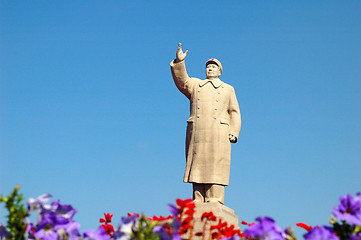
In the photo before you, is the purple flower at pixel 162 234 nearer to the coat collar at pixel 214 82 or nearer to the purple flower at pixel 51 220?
the purple flower at pixel 51 220

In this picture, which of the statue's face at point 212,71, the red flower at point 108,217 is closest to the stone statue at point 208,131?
the statue's face at point 212,71

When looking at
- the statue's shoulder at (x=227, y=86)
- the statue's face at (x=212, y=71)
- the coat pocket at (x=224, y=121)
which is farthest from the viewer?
the statue's face at (x=212, y=71)

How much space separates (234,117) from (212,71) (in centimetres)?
121

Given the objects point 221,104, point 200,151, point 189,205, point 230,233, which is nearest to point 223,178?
point 200,151

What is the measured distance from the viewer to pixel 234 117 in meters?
10.2

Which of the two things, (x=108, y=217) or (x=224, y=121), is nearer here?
(x=108, y=217)

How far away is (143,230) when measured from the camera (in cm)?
254

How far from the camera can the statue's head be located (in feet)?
34.0

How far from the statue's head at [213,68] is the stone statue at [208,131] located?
5.1 inches

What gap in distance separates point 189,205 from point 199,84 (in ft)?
24.4

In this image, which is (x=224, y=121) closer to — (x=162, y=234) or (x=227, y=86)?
(x=227, y=86)

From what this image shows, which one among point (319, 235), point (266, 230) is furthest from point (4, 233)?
point (319, 235)

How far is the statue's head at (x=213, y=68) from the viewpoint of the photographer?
10367 mm

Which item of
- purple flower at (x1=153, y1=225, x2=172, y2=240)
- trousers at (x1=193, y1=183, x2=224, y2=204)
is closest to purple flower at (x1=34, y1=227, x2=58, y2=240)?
purple flower at (x1=153, y1=225, x2=172, y2=240)
